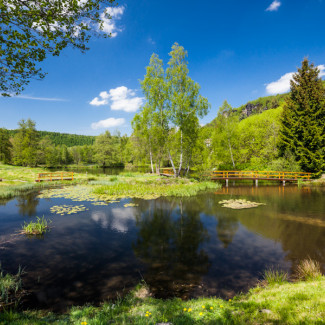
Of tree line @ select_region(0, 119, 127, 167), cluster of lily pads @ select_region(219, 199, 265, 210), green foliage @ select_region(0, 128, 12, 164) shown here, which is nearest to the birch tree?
cluster of lily pads @ select_region(219, 199, 265, 210)

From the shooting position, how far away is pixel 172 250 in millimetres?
8359

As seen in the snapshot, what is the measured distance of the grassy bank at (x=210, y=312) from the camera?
135 inches

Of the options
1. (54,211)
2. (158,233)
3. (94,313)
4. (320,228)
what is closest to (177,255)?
(158,233)

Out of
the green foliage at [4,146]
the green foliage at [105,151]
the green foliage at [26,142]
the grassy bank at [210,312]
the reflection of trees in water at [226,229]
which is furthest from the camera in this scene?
the green foliage at [105,151]

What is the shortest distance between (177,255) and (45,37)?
973 centimetres

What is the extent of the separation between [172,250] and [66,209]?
10.1 m

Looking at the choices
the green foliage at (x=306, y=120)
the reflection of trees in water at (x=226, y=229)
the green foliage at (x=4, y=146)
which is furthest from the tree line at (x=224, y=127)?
the green foliage at (x=4, y=146)

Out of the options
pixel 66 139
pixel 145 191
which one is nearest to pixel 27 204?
pixel 145 191

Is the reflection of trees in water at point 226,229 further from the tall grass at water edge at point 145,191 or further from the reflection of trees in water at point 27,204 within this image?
the reflection of trees in water at point 27,204

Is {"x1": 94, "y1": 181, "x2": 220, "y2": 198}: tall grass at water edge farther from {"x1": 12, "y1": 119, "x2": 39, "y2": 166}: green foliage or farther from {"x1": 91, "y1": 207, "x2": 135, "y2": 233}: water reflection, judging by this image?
{"x1": 12, "y1": 119, "x2": 39, "y2": 166}: green foliage

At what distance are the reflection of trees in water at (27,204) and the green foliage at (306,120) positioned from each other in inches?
1383

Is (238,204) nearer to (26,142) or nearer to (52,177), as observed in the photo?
(52,177)

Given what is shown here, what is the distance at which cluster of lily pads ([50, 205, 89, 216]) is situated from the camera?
546 inches

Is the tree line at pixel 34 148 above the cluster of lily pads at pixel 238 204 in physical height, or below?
above
